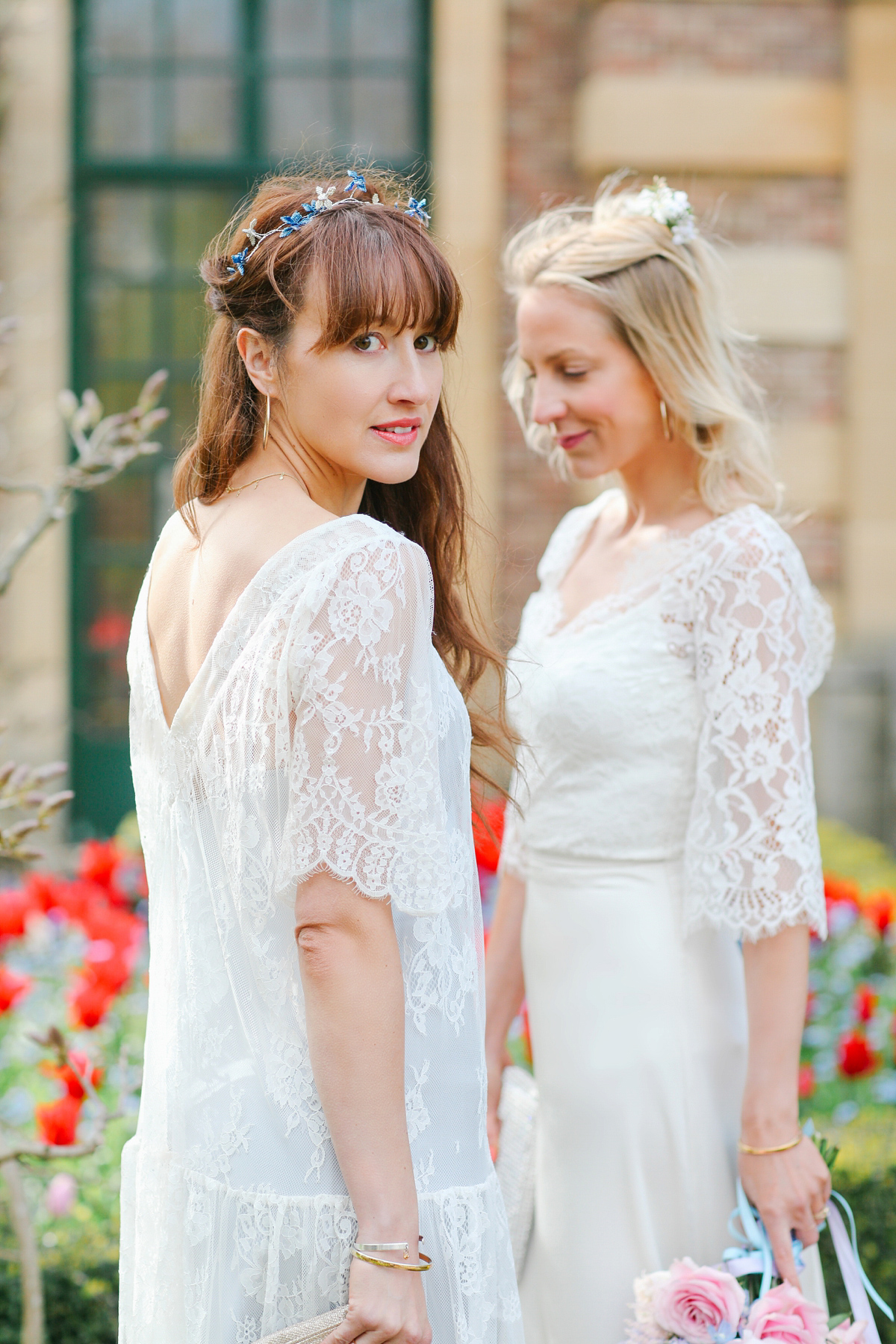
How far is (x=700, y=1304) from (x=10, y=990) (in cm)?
183

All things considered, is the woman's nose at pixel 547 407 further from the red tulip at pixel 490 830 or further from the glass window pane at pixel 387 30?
the glass window pane at pixel 387 30

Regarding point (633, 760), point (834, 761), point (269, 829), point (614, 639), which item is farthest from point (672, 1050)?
point (834, 761)

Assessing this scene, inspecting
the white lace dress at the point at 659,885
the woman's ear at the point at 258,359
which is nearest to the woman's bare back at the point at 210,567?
the woman's ear at the point at 258,359

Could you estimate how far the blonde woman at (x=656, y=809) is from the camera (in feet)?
6.76

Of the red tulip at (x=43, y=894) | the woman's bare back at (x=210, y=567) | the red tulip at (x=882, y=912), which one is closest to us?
the woman's bare back at (x=210, y=567)

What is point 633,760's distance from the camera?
2.25 metres

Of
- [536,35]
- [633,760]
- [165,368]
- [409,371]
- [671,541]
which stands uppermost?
[536,35]

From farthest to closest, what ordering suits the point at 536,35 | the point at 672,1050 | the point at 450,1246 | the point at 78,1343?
the point at 536,35
the point at 78,1343
the point at 672,1050
the point at 450,1246

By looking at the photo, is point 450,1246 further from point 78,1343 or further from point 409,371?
point 78,1343

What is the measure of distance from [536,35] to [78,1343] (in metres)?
6.48

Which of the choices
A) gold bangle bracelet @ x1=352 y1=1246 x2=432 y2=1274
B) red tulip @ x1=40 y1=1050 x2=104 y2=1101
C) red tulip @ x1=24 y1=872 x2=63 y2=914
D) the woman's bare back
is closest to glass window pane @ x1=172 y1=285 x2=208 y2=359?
red tulip @ x1=24 y1=872 x2=63 y2=914

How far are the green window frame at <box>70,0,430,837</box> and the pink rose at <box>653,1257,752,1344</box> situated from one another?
5.92m

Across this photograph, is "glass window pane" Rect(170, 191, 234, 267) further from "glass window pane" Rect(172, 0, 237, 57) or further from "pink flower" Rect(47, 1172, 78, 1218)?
"pink flower" Rect(47, 1172, 78, 1218)

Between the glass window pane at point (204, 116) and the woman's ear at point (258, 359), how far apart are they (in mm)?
6389
